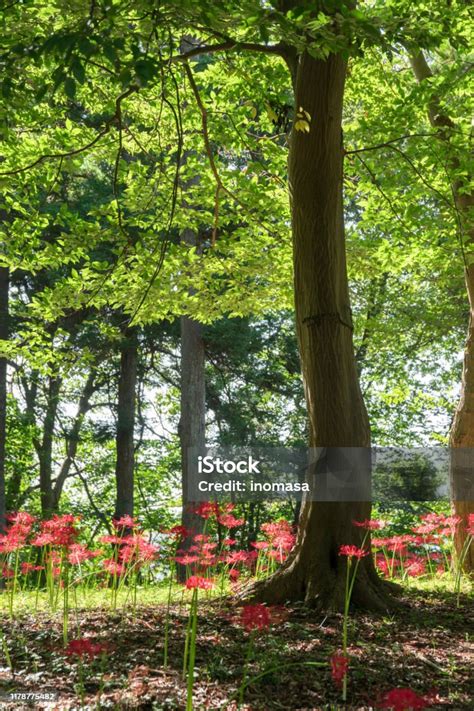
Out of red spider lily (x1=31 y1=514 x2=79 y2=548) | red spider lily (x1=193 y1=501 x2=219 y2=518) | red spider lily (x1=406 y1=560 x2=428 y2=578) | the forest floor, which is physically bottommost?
the forest floor

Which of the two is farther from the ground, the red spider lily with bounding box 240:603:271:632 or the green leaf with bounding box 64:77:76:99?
the green leaf with bounding box 64:77:76:99

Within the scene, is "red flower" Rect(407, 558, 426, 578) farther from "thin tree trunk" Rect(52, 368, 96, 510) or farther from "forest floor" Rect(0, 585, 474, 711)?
"thin tree trunk" Rect(52, 368, 96, 510)

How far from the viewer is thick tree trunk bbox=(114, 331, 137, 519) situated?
12883 millimetres

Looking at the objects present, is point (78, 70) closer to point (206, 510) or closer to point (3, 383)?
point (206, 510)

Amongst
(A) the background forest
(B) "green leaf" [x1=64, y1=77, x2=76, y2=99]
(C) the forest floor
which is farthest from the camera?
(A) the background forest

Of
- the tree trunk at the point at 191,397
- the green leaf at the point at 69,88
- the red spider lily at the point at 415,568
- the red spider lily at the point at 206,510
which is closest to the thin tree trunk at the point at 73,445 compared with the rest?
the tree trunk at the point at 191,397

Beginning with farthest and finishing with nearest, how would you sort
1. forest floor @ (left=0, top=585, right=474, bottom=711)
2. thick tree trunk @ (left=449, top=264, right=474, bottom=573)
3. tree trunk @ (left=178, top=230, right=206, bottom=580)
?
tree trunk @ (left=178, top=230, right=206, bottom=580)
thick tree trunk @ (left=449, top=264, right=474, bottom=573)
forest floor @ (left=0, top=585, right=474, bottom=711)

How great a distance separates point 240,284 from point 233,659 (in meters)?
5.48

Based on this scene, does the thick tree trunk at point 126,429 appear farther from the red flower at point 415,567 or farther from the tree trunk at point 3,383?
the red flower at point 415,567

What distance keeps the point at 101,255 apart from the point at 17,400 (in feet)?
14.7

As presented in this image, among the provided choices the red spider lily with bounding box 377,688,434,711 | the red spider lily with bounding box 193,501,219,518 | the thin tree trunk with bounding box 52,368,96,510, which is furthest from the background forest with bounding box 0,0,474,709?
the thin tree trunk with bounding box 52,368,96,510

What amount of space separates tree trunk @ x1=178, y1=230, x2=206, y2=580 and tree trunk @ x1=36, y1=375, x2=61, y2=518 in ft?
11.2

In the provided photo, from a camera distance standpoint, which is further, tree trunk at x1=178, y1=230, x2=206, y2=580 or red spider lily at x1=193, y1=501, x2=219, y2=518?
tree trunk at x1=178, y1=230, x2=206, y2=580

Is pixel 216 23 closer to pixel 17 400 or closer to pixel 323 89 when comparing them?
pixel 323 89
